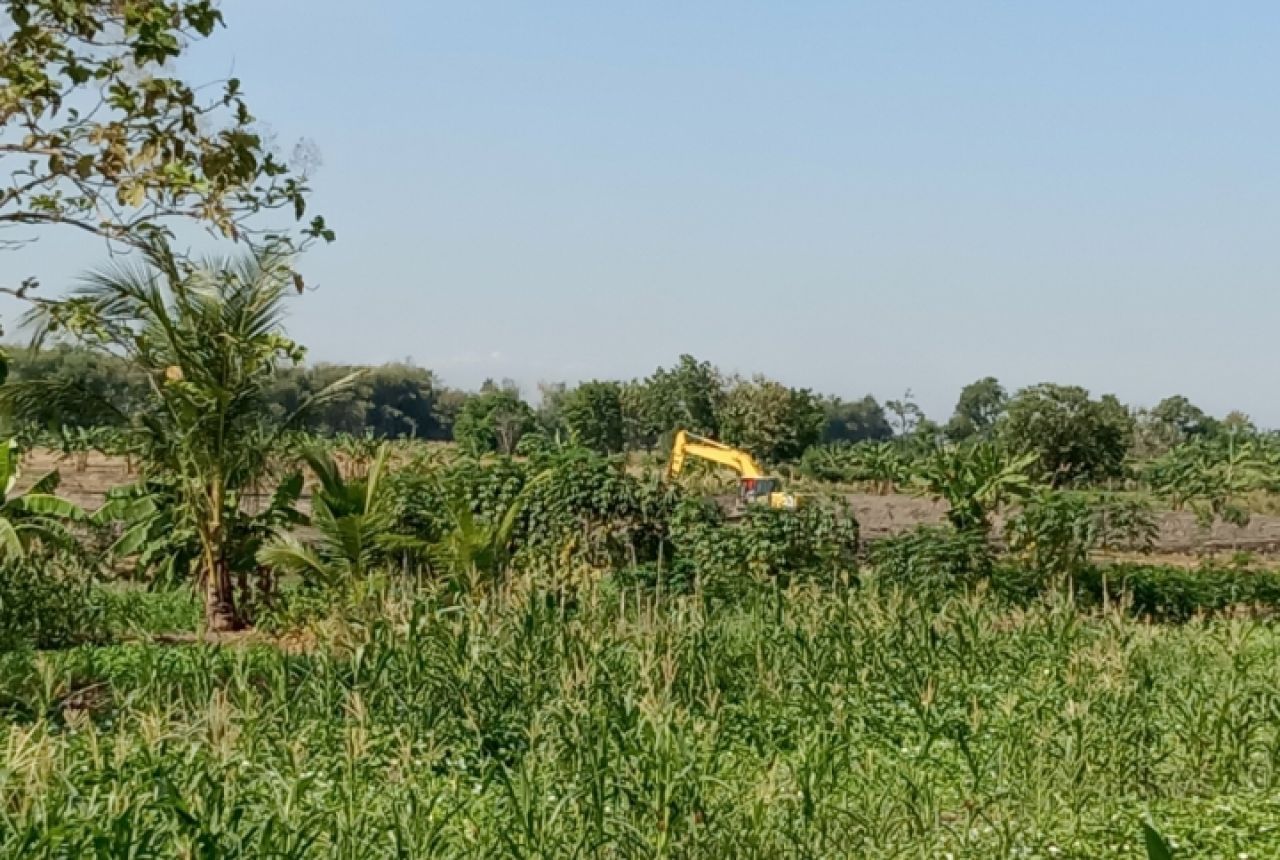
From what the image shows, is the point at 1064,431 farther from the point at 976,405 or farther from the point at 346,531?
the point at 976,405

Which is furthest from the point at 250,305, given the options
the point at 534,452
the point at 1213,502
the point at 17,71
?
the point at 1213,502

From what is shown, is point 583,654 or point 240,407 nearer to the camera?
point 583,654

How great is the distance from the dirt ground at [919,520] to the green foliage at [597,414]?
20507mm

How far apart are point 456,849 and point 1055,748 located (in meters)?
2.49

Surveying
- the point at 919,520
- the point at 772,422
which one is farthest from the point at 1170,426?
the point at 919,520

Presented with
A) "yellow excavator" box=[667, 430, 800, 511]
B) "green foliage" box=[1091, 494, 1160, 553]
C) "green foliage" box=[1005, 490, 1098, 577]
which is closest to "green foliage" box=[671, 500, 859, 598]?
"green foliage" box=[1005, 490, 1098, 577]

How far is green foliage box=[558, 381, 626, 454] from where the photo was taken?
50531 millimetres

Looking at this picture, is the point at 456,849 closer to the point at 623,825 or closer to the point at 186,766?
the point at 623,825

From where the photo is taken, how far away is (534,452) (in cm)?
1616

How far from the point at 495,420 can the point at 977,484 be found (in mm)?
36087

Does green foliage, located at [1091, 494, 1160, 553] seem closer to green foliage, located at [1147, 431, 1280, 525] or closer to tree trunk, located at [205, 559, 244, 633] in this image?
green foliage, located at [1147, 431, 1280, 525]

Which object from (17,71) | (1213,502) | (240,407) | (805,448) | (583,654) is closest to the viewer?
(17,71)

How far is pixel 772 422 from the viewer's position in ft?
139

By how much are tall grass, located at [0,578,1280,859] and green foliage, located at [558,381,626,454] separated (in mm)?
41967
